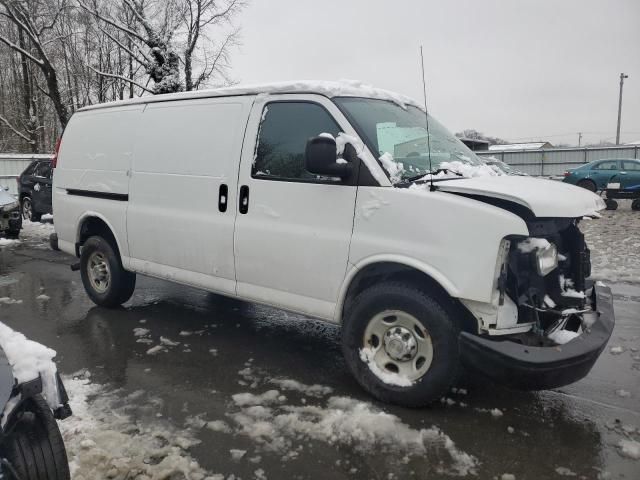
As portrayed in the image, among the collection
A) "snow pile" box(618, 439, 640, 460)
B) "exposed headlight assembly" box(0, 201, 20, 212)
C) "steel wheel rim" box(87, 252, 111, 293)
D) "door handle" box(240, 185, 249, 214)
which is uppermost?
"door handle" box(240, 185, 249, 214)

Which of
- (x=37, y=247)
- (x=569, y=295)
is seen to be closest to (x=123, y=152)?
(x=569, y=295)

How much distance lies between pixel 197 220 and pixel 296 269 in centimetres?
115

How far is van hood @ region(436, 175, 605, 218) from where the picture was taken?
10.3 feet

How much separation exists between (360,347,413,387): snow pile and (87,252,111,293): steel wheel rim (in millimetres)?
3379

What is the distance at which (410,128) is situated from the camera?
419cm

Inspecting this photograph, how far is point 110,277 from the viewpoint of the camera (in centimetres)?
575

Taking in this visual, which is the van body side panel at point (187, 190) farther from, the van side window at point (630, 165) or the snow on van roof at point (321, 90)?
the van side window at point (630, 165)

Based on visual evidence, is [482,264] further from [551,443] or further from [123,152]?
[123,152]

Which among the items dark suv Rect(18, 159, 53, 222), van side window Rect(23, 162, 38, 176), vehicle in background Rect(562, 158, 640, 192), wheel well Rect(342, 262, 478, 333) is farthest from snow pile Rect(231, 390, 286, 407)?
vehicle in background Rect(562, 158, 640, 192)

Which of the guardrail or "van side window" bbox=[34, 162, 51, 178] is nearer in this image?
"van side window" bbox=[34, 162, 51, 178]

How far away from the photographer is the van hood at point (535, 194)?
3.14 metres

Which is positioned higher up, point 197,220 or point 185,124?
point 185,124

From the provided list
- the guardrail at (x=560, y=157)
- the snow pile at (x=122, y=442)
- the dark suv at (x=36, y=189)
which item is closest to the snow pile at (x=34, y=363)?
the snow pile at (x=122, y=442)

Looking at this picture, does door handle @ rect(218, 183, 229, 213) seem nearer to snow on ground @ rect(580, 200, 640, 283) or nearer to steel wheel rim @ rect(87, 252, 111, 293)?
Result: steel wheel rim @ rect(87, 252, 111, 293)
